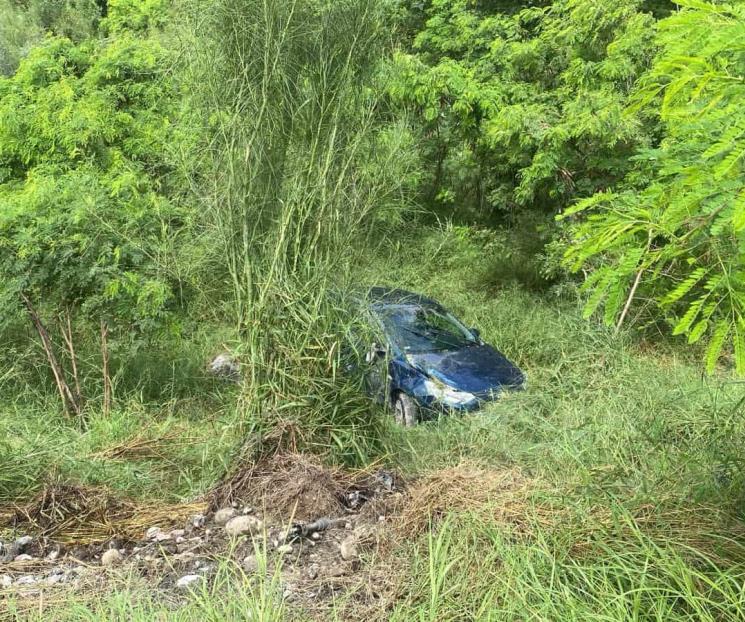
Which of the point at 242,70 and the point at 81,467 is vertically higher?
the point at 242,70

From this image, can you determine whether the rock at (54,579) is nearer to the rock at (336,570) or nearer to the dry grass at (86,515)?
the dry grass at (86,515)

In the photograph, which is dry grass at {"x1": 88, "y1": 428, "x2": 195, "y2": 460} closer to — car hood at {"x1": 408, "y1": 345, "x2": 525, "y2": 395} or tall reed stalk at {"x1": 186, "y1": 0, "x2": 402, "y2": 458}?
tall reed stalk at {"x1": 186, "y1": 0, "x2": 402, "y2": 458}

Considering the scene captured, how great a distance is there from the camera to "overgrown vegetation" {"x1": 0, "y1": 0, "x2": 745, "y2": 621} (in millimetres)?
2592

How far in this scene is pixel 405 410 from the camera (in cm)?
627

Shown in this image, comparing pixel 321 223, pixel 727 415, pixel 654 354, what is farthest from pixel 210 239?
pixel 654 354

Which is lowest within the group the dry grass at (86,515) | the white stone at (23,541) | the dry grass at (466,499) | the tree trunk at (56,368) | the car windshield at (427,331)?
the tree trunk at (56,368)

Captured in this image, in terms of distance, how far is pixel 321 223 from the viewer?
14.5 ft

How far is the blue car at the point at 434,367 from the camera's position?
19.9ft

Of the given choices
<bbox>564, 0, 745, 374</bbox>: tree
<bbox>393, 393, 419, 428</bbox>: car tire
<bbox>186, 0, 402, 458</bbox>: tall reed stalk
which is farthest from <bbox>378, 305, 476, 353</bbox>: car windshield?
<bbox>564, 0, 745, 374</bbox>: tree

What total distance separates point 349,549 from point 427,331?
4.11m

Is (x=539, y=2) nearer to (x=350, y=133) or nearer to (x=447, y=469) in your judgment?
(x=350, y=133)

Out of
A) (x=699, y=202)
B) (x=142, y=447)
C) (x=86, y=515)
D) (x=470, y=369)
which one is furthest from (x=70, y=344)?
(x=699, y=202)

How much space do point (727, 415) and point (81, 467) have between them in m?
4.47

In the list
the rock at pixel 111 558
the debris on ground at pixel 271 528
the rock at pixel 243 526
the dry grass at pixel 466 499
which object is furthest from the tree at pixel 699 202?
the rock at pixel 111 558
